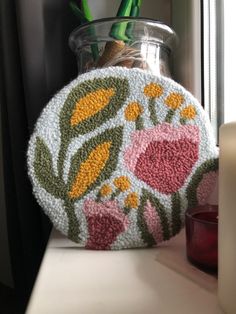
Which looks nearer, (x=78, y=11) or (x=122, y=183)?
(x=122, y=183)

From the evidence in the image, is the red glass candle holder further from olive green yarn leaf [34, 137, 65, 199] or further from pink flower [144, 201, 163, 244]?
olive green yarn leaf [34, 137, 65, 199]

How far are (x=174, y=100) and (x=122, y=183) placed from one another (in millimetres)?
108

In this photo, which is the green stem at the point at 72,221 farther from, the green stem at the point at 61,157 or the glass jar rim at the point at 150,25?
the glass jar rim at the point at 150,25

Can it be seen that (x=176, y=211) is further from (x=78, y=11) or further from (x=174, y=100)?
(x=78, y=11)

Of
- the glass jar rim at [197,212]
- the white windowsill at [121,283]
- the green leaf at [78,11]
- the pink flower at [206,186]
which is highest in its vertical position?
the green leaf at [78,11]

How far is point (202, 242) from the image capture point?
1.08 ft

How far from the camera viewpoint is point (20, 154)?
0.61 metres

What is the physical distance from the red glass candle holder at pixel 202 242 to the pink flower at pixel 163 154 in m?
0.05

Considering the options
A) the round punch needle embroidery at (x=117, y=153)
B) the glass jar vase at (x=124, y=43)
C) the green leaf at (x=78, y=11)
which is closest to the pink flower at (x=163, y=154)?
the round punch needle embroidery at (x=117, y=153)

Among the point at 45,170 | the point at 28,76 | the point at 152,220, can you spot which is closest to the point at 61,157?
the point at 45,170

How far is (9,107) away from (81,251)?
13.5 inches

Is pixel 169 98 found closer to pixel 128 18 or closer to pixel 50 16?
pixel 128 18

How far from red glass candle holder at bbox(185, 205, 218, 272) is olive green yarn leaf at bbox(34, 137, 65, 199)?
145 mm

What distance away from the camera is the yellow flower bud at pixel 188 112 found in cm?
36
